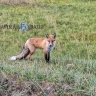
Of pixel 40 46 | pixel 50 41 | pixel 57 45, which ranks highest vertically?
pixel 50 41

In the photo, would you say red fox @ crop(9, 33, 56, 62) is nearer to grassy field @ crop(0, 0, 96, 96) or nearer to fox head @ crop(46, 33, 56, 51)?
fox head @ crop(46, 33, 56, 51)

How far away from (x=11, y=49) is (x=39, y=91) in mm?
8054

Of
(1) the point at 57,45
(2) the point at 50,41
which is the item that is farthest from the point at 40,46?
(1) the point at 57,45

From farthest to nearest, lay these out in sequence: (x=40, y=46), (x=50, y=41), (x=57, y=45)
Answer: (x=57, y=45)
(x=40, y=46)
(x=50, y=41)

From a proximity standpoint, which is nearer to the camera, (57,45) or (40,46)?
(40,46)

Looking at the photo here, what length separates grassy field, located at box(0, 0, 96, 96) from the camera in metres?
6.23

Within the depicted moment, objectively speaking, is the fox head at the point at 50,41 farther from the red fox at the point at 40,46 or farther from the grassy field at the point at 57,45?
the grassy field at the point at 57,45

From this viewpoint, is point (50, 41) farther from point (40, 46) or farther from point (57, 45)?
point (57, 45)

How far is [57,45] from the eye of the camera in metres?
14.4

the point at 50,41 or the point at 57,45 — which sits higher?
the point at 50,41

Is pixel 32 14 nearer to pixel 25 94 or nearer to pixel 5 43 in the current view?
pixel 5 43

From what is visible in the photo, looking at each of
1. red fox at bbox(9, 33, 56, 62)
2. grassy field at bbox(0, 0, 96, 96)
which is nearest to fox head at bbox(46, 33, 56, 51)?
red fox at bbox(9, 33, 56, 62)

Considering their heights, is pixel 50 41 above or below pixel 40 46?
above

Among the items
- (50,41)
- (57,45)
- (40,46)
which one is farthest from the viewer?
(57,45)
